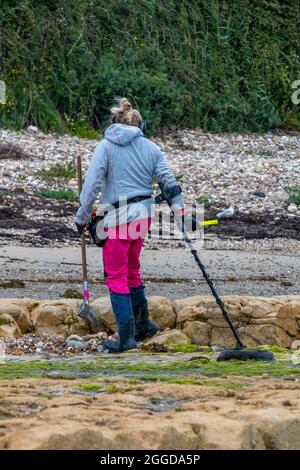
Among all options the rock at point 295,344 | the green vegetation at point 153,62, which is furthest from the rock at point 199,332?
the green vegetation at point 153,62

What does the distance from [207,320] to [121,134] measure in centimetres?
158

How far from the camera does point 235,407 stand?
5.57 m

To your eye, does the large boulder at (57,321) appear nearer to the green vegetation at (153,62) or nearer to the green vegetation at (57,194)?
the green vegetation at (57,194)

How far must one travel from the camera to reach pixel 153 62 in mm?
27156

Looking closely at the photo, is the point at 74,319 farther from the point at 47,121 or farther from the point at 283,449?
the point at 47,121

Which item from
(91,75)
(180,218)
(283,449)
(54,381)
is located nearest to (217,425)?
(283,449)

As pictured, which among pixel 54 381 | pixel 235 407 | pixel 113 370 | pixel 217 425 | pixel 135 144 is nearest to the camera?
pixel 217 425

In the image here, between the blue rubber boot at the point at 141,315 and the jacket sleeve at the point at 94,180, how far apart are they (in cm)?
78

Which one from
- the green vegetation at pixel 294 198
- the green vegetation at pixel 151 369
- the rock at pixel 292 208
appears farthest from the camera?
the green vegetation at pixel 294 198

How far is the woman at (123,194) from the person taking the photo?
31.3ft

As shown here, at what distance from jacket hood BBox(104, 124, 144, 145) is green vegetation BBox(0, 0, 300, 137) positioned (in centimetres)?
1338

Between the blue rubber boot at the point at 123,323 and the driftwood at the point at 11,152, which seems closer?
the blue rubber boot at the point at 123,323

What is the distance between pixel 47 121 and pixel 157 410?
1822cm

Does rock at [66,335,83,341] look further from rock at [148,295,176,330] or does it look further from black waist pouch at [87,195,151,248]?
black waist pouch at [87,195,151,248]
